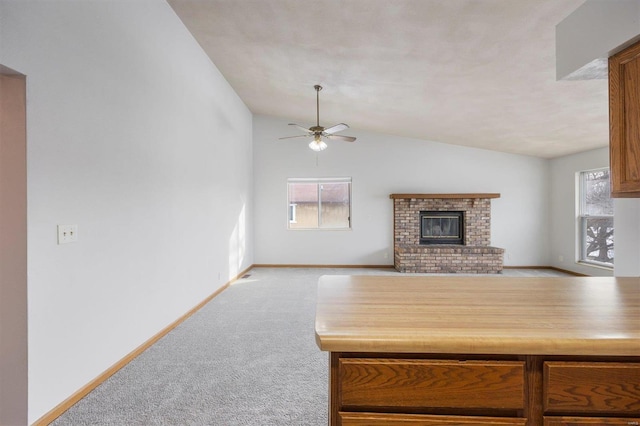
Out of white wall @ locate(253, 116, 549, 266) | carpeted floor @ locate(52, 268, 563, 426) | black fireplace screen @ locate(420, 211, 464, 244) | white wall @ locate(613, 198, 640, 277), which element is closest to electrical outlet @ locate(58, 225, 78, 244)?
carpeted floor @ locate(52, 268, 563, 426)

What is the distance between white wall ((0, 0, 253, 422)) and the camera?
66.6 inches

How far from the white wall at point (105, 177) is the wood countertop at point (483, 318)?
1.64 meters

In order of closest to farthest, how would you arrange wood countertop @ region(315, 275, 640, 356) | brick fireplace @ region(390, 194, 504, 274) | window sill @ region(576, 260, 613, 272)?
wood countertop @ region(315, 275, 640, 356)
window sill @ region(576, 260, 613, 272)
brick fireplace @ region(390, 194, 504, 274)

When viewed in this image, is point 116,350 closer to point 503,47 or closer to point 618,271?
point 503,47

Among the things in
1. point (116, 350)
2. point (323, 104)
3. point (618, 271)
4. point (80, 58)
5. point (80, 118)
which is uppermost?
point (323, 104)

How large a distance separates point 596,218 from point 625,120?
16.4 ft

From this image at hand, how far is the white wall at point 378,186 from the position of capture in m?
6.18

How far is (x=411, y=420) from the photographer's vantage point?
0.87 m

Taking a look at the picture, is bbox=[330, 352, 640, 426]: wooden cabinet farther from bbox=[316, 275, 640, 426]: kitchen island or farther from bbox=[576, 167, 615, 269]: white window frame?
bbox=[576, 167, 615, 269]: white window frame

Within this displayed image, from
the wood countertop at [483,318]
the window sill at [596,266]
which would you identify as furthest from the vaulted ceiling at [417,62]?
the wood countertop at [483,318]

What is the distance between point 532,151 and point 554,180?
0.85m

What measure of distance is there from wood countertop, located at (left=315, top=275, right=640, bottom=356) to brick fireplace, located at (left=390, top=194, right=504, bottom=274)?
4.55 m

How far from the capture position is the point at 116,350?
2.31 meters

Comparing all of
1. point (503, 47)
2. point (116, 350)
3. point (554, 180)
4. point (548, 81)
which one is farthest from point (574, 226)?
point (116, 350)
